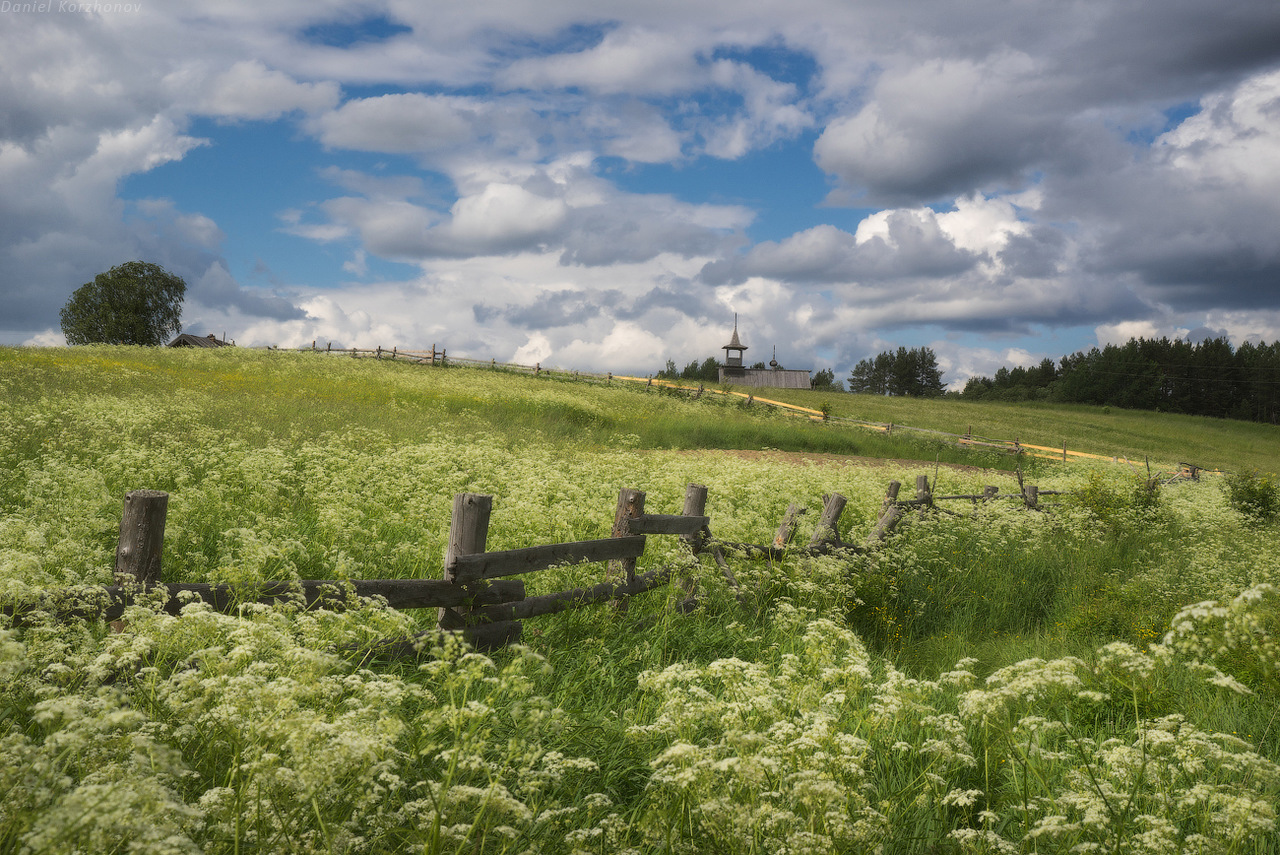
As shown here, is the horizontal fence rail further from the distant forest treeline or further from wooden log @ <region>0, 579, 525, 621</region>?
the distant forest treeline

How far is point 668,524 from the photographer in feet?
Result: 23.2

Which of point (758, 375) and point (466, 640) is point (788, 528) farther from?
point (758, 375)

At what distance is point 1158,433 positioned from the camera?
57875mm

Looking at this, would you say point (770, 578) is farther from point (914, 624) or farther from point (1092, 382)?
point (1092, 382)

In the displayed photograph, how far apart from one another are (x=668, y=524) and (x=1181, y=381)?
120527 millimetres

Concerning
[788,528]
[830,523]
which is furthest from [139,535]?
[830,523]

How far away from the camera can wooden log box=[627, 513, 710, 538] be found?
688 centimetres

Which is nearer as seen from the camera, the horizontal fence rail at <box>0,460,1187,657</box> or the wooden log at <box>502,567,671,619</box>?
the horizontal fence rail at <box>0,460,1187,657</box>

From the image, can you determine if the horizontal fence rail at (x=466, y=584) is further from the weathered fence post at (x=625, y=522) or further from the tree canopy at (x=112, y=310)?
the tree canopy at (x=112, y=310)

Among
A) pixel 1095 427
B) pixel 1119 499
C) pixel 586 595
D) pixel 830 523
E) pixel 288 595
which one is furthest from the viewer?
pixel 1095 427

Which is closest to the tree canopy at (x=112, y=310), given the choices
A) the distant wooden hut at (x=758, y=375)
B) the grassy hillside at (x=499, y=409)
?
the grassy hillside at (x=499, y=409)

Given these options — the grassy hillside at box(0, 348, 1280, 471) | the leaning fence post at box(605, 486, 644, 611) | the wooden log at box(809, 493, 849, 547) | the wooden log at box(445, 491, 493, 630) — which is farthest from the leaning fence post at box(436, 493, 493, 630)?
the grassy hillside at box(0, 348, 1280, 471)

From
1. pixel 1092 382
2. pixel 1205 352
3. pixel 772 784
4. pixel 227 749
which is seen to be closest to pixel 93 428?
pixel 227 749

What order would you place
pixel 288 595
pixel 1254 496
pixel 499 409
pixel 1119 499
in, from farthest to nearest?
1. pixel 499 409
2. pixel 1254 496
3. pixel 1119 499
4. pixel 288 595
